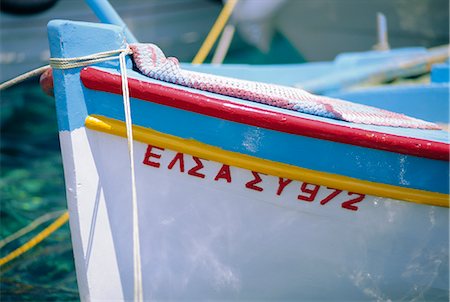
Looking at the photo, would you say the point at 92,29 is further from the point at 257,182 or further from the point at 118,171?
the point at 257,182

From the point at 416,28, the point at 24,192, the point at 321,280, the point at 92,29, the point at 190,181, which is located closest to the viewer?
the point at 92,29

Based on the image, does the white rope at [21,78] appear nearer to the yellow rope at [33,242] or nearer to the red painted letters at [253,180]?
the red painted letters at [253,180]

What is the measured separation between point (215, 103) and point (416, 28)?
544 centimetres

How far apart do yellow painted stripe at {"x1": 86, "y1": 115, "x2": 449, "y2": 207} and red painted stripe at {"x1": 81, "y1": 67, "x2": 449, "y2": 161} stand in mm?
112

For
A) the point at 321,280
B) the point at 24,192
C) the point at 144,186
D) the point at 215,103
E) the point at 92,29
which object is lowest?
the point at 24,192

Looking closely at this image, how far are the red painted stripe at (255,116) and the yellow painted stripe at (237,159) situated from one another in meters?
0.11

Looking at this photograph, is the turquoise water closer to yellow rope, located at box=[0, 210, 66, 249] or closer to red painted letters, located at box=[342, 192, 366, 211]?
yellow rope, located at box=[0, 210, 66, 249]

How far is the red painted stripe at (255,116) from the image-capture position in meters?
2.15

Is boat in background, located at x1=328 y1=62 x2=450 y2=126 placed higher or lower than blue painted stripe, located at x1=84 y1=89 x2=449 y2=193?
lower

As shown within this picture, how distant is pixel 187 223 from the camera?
2.35m

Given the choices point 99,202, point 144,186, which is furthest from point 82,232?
point 144,186

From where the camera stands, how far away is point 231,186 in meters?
2.28

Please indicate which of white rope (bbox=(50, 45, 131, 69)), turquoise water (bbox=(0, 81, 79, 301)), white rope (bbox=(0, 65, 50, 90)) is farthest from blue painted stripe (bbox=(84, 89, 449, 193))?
turquoise water (bbox=(0, 81, 79, 301))

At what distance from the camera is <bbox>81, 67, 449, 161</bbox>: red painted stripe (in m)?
2.15
